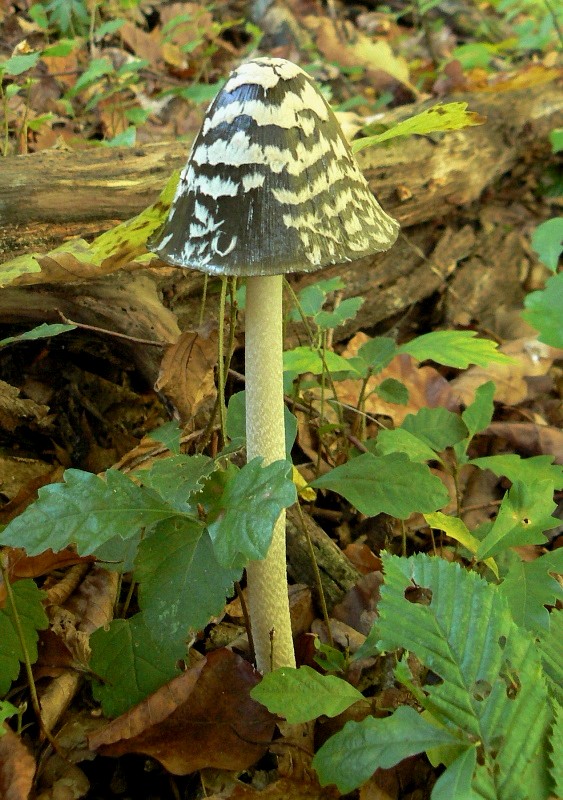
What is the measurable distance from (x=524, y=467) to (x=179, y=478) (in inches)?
51.3

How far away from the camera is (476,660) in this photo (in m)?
1.38

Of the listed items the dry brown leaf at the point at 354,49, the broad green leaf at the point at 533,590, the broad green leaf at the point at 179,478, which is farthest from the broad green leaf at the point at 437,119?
the dry brown leaf at the point at 354,49

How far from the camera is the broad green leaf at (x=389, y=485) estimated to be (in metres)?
Answer: 1.69

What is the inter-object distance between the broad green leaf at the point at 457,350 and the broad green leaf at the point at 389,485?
0.54m

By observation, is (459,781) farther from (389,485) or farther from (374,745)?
(389,485)

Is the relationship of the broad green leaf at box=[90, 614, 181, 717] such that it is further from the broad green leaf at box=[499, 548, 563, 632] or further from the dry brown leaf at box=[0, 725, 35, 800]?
the broad green leaf at box=[499, 548, 563, 632]

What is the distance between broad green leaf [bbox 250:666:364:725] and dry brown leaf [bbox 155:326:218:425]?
79 centimetres

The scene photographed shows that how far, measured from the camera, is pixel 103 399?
2.70 metres

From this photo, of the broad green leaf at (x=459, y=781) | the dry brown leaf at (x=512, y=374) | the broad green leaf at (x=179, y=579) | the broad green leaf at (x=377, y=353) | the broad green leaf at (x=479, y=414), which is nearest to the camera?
the broad green leaf at (x=459, y=781)

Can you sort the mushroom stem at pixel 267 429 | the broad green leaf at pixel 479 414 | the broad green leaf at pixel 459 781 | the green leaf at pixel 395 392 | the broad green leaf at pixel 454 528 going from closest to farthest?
the broad green leaf at pixel 459 781 → the mushroom stem at pixel 267 429 → the broad green leaf at pixel 454 528 → the broad green leaf at pixel 479 414 → the green leaf at pixel 395 392

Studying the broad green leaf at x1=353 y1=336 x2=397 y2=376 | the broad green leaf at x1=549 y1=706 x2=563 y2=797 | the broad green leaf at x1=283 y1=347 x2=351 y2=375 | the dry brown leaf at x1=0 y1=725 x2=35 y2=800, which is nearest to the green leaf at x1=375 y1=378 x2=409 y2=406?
the broad green leaf at x1=353 y1=336 x2=397 y2=376

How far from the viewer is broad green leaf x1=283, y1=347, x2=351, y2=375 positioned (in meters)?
2.31

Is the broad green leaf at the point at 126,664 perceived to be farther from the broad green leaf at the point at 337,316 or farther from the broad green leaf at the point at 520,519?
the broad green leaf at the point at 337,316

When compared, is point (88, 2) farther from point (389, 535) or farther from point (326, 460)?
point (389, 535)
